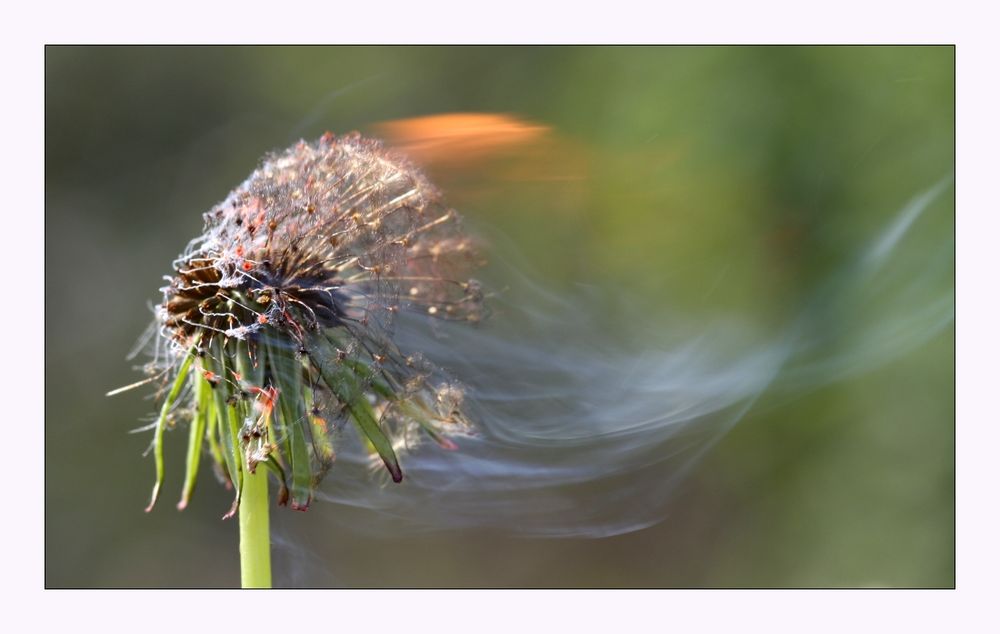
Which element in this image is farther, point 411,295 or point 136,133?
point 136,133

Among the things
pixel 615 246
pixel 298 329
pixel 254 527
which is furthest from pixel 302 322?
pixel 615 246

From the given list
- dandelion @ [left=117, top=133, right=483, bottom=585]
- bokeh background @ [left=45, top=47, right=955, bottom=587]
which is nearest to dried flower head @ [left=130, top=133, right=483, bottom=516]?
dandelion @ [left=117, top=133, right=483, bottom=585]

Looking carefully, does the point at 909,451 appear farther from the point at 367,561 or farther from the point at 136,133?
the point at 136,133

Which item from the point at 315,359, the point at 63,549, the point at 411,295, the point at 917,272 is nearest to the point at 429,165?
the point at 411,295

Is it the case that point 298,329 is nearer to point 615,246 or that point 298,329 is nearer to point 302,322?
point 302,322

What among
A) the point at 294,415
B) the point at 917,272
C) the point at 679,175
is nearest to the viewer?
the point at 294,415
